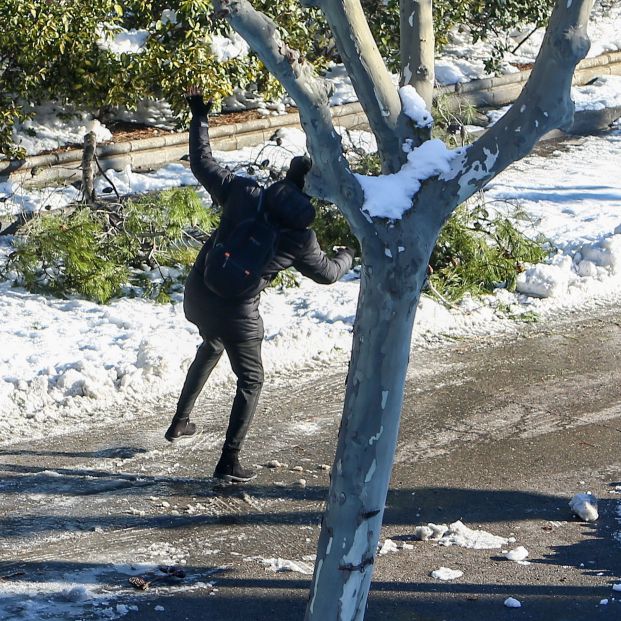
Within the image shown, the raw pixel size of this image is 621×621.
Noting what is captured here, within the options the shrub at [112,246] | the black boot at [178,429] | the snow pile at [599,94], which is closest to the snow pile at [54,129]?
the shrub at [112,246]

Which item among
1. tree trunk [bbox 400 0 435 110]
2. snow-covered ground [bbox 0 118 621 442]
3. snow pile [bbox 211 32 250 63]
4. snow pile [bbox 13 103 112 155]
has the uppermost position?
snow pile [bbox 211 32 250 63]

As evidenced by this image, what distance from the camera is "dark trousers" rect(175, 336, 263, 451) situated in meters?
5.80

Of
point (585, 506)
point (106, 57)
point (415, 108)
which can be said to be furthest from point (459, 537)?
point (106, 57)

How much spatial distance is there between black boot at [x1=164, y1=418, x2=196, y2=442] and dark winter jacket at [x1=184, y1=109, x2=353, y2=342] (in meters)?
0.72

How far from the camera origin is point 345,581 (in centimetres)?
383

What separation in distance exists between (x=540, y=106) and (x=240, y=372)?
2.63m

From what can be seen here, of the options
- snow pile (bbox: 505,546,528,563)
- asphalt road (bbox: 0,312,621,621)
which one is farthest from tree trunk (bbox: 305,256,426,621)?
snow pile (bbox: 505,546,528,563)

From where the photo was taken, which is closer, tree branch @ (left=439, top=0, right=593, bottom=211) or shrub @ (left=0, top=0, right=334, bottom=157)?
tree branch @ (left=439, top=0, right=593, bottom=211)

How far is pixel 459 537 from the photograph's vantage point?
5.45 meters

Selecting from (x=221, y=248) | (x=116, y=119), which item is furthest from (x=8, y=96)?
(x=221, y=248)

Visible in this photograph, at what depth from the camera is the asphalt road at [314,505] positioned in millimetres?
4883

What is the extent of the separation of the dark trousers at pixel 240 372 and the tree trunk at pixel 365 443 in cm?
201

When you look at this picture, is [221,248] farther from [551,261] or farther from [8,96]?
[8,96]

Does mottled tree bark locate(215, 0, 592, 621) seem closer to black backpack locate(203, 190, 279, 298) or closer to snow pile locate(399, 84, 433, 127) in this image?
snow pile locate(399, 84, 433, 127)
